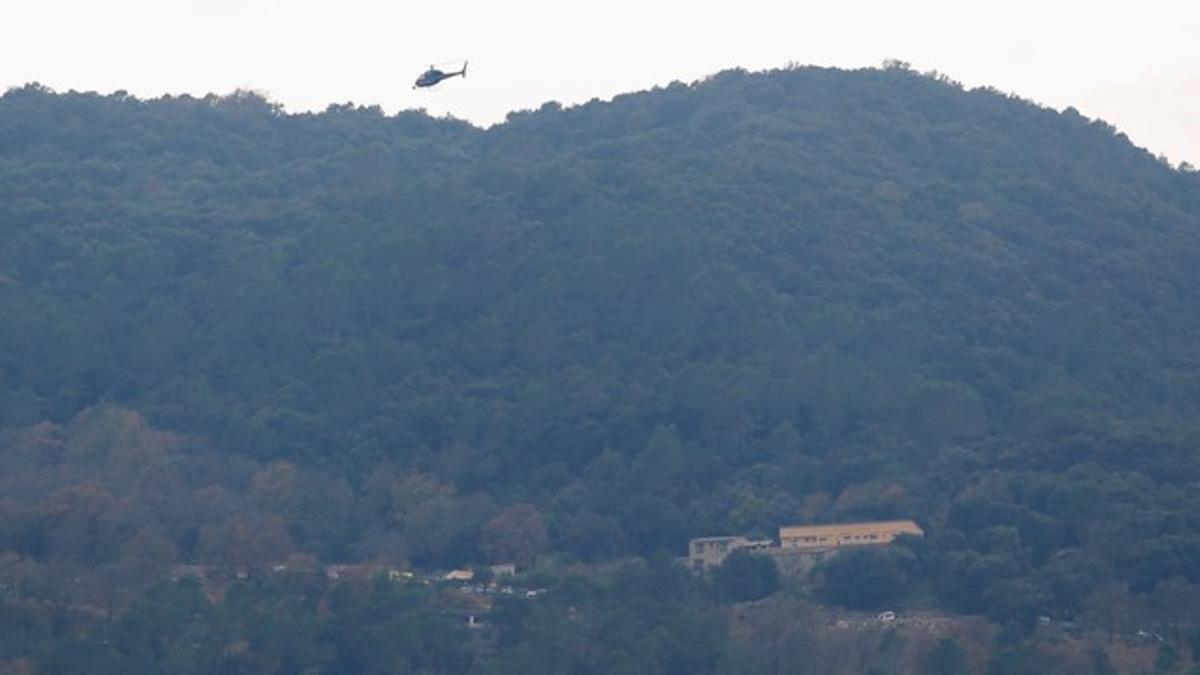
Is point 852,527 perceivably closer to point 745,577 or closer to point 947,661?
point 745,577

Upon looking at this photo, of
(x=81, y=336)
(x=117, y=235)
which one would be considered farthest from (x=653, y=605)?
(x=117, y=235)

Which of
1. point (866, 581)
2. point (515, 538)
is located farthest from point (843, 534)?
point (515, 538)

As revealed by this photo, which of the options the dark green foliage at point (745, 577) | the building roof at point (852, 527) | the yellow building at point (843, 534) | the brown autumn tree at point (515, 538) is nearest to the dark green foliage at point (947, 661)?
the dark green foliage at point (745, 577)

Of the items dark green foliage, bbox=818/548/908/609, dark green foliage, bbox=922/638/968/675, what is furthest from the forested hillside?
dark green foliage, bbox=922/638/968/675

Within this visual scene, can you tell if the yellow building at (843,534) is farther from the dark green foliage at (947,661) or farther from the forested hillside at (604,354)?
the dark green foliage at (947,661)

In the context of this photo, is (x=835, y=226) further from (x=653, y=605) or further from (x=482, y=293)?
(x=653, y=605)

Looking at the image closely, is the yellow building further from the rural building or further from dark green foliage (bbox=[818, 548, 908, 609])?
A: dark green foliage (bbox=[818, 548, 908, 609])
